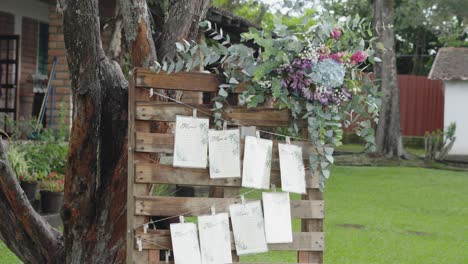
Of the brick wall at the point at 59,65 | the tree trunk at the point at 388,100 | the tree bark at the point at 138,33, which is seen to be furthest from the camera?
the tree trunk at the point at 388,100

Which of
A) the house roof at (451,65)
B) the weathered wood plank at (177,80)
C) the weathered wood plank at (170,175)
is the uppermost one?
the house roof at (451,65)

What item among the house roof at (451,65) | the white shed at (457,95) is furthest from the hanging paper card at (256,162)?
the house roof at (451,65)

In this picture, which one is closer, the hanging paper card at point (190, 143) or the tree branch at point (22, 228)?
the hanging paper card at point (190, 143)

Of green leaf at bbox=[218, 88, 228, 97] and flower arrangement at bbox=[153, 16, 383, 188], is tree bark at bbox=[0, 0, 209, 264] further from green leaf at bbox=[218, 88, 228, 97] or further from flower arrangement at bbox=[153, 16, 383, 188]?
green leaf at bbox=[218, 88, 228, 97]

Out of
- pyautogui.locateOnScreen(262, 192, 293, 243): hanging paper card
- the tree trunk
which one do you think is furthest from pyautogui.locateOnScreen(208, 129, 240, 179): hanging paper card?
the tree trunk

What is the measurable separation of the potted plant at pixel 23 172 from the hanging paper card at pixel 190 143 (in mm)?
5726

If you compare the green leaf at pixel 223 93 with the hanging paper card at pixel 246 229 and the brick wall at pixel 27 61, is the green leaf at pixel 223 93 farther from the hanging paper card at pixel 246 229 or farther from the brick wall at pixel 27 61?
the brick wall at pixel 27 61

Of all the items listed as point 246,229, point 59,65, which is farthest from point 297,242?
point 59,65

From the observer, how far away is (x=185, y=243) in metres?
4.77

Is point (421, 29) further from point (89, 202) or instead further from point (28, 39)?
point (89, 202)

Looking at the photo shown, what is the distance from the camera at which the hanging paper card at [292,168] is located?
4.88m

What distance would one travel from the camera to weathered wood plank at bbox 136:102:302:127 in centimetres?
484

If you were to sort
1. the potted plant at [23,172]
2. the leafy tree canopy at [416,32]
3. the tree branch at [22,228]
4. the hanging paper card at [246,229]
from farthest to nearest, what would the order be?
1. the leafy tree canopy at [416,32]
2. the potted plant at [23,172]
3. the tree branch at [22,228]
4. the hanging paper card at [246,229]

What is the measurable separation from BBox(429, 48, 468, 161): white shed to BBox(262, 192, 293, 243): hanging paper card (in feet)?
73.7
